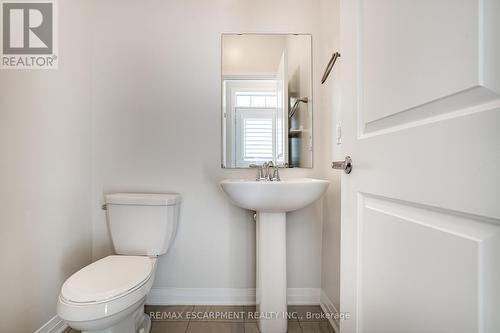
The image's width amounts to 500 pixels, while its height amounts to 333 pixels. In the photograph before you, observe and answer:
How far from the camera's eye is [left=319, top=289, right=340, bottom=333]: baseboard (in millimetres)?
1418

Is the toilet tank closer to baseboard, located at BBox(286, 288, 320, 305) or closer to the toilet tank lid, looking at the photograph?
the toilet tank lid

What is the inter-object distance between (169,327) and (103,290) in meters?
0.63

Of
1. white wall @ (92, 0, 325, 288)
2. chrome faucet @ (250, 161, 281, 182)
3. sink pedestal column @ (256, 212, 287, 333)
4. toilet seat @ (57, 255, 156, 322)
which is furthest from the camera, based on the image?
white wall @ (92, 0, 325, 288)

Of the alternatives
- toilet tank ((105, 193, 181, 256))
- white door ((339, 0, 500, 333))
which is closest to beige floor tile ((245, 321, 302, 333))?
toilet tank ((105, 193, 181, 256))

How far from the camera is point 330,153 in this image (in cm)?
153

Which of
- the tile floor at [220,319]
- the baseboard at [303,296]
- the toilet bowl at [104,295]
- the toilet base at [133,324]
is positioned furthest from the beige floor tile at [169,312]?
the baseboard at [303,296]

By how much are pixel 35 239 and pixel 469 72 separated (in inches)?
70.1

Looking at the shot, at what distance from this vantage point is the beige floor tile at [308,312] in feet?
5.11

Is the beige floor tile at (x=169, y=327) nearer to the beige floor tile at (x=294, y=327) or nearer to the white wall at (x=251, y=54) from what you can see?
the beige floor tile at (x=294, y=327)

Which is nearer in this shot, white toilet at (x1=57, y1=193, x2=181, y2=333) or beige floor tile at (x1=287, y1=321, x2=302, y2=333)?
white toilet at (x1=57, y1=193, x2=181, y2=333)

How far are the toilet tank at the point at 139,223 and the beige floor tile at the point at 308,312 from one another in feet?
3.15

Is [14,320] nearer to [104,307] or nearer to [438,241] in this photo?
[104,307]

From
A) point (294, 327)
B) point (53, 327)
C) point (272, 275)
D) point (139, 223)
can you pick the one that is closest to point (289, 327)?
point (294, 327)

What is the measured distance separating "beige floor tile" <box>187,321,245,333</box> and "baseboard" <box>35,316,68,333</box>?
2.43 ft
